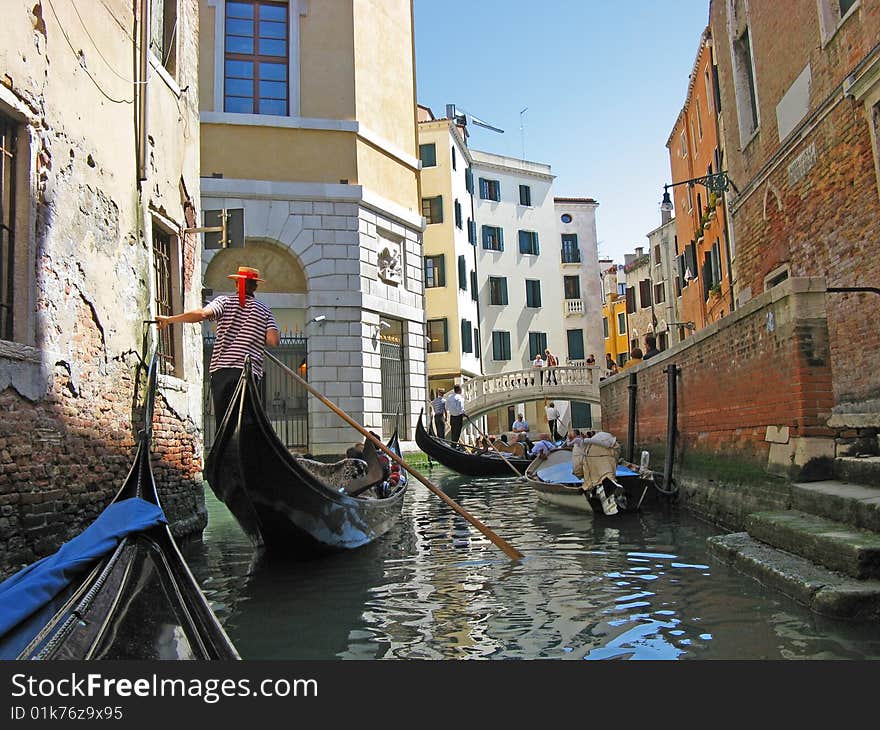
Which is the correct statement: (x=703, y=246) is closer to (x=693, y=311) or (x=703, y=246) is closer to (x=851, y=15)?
(x=693, y=311)

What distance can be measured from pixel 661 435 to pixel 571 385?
9.46 m

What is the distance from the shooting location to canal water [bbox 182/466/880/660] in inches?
109

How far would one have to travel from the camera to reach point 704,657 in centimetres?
261

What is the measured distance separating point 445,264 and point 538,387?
580 centimetres

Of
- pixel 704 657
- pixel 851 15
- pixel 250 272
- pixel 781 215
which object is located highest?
pixel 851 15

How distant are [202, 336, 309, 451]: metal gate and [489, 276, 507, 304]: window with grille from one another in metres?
14.4

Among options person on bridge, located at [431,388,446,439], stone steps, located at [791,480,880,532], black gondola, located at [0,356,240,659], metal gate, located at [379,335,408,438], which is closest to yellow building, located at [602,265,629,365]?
person on bridge, located at [431,388,446,439]

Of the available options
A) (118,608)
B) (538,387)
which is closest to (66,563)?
(118,608)

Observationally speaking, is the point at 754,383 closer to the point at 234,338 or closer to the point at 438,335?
the point at 234,338

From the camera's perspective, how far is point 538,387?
17.5m

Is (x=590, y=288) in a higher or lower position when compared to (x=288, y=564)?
higher

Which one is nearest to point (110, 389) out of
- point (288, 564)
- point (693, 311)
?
point (288, 564)

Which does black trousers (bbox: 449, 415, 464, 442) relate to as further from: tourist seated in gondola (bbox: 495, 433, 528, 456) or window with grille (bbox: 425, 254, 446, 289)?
window with grille (bbox: 425, 254, 446, 289)

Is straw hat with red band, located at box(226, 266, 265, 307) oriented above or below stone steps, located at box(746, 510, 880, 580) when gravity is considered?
above
